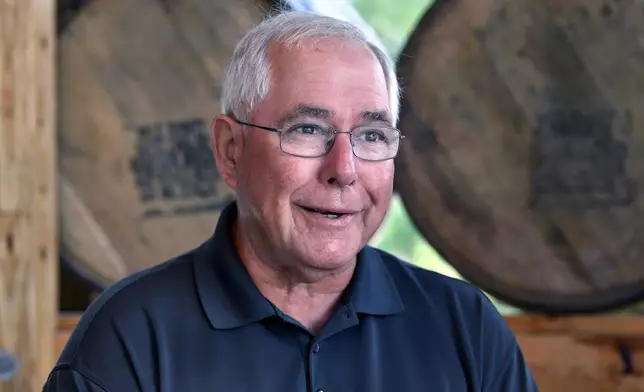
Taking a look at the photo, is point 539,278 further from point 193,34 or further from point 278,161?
point 193,34

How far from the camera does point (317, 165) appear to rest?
1.24 metres

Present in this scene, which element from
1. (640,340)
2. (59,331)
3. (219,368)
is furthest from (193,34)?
(640,340)

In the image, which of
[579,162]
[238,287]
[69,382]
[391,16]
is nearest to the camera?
[69,382]

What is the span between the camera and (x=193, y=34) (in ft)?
6.79

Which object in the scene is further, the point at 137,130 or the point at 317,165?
the point at 137,130

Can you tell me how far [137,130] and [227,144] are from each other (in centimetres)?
85

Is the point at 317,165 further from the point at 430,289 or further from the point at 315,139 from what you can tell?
the point at 430,289

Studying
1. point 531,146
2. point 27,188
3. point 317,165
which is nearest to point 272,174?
point 317,165

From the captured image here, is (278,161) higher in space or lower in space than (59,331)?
higher

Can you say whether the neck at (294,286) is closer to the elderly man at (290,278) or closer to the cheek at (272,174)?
the elderly man at (290,278)

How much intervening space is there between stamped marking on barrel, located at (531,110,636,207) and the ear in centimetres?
88

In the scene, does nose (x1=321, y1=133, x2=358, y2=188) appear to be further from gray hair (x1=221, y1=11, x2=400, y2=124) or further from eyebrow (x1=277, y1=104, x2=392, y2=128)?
gray hair (x1=221, y1=11, x2=400, y2=124)

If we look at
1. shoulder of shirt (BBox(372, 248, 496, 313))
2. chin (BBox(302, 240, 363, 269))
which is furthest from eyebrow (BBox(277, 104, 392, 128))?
shoulder of shirt (BBox(372, 248, 496, 313))

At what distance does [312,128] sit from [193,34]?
97 centimetres
